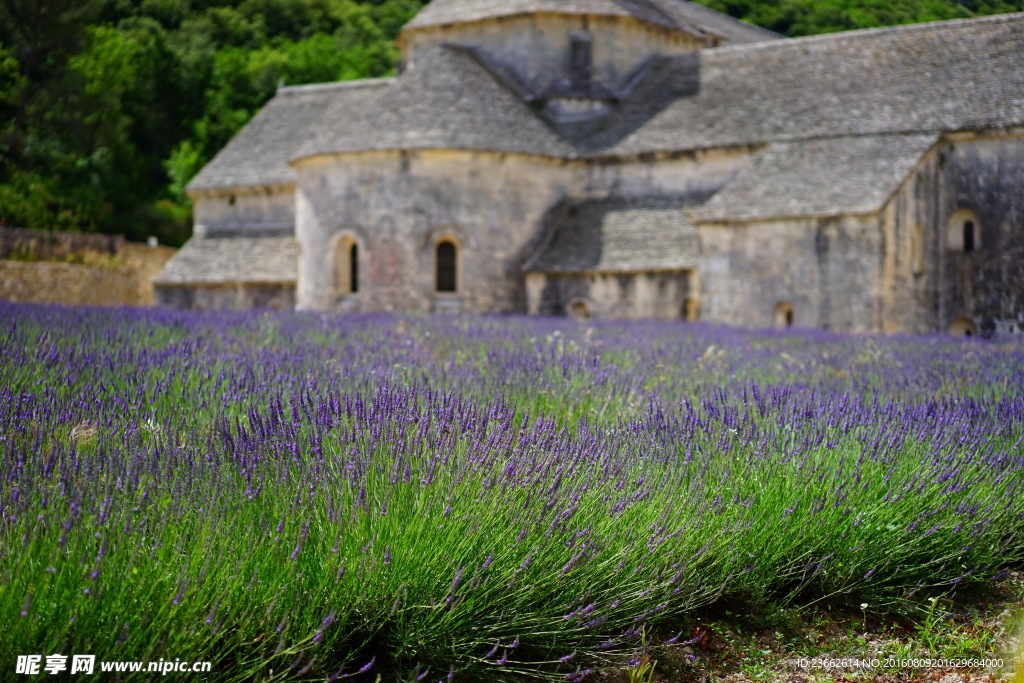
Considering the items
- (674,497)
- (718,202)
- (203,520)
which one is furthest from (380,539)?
(718,202)

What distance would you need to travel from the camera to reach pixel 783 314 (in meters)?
25.4

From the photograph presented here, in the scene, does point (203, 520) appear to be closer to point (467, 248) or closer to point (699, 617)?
point (699, 617)

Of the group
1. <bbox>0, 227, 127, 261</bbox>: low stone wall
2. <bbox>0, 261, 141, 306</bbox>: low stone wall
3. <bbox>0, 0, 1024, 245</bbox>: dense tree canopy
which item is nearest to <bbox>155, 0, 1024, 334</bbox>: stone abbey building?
<bbox>0, 261, 141, 306</bbox>: low stone wall

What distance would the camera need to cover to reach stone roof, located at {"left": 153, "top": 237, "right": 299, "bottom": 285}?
3136 cm

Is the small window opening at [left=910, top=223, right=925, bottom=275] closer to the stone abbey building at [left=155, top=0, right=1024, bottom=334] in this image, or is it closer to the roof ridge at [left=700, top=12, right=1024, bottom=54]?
the stone abbey building at [left=155, top=0, right=1024, bottom=334]

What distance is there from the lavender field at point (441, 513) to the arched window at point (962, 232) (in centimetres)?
1997

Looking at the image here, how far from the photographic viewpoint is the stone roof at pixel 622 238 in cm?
2686

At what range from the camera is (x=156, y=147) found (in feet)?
179

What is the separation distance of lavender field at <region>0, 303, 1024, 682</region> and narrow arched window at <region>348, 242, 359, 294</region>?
2159cm

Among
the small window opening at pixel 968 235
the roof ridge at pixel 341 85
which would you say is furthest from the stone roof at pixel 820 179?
the roof ridge at pixel 341 85

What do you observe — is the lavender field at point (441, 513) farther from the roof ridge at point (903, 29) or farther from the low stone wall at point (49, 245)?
the low stone wall at point (49, 245)

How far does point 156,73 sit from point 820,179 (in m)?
36.3

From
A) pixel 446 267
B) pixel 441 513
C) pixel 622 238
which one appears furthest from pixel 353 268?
pixel 441 513

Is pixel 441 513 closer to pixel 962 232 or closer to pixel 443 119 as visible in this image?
pixel 443 119
